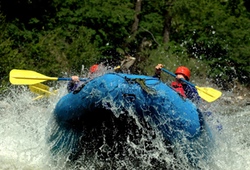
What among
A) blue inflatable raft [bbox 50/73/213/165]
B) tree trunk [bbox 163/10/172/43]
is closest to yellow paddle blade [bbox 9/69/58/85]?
blue inflatable raft [bbox 50/73/213/165]

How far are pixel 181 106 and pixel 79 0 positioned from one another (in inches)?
419

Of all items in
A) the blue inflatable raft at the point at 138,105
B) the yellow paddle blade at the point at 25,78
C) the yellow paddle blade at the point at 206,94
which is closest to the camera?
the blue inflatable raft at the point at 138,105

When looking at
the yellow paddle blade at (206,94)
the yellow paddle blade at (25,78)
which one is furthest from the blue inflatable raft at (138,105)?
the yellow paddle blade at (25,78)

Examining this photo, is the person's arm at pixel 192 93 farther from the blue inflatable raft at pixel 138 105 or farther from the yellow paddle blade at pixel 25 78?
the yellow paddle blade at pixel 25 78

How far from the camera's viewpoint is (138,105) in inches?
196

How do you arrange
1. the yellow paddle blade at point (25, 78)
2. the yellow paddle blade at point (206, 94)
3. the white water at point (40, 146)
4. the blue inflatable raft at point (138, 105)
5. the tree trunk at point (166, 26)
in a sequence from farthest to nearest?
the tree trunk at point (166, 26) → the yellow paddle blade at point (25, 78) → the yellow paddle blade at point (206, 94) → the white water at point (40, 146) → the blue inflatable raft at point (138, 105)

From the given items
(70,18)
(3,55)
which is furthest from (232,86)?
(3,55)

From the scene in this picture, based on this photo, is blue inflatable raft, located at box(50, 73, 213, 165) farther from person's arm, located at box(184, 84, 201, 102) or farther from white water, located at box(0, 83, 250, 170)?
person's arm, located at box(184, 84, 201, 102)

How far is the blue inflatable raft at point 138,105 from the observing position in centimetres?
497

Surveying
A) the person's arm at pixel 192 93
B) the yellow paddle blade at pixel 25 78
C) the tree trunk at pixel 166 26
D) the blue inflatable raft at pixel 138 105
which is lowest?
the tree trunk at pixel 166 26

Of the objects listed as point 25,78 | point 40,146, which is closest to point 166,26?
point 25,78

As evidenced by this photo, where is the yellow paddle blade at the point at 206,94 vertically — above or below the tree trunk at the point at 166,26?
above

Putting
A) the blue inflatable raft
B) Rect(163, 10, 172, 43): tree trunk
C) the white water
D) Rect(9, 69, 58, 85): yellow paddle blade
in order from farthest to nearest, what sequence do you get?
1. Rect(163, 10, 172, 43): tree trunk
2. Rect(9, 69, 58, 85): yellow paddle blade
3. the white water
4. the blue inflatable raft

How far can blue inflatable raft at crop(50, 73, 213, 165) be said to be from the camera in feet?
16.3
